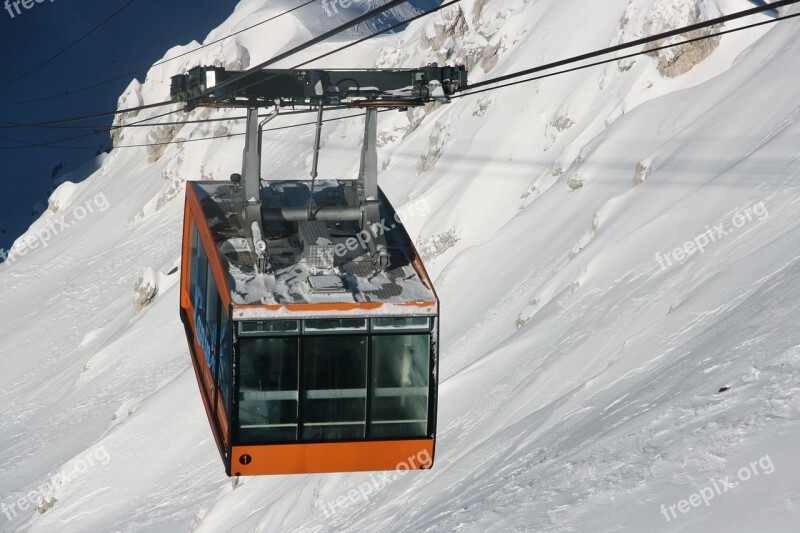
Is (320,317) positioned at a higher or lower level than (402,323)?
higher


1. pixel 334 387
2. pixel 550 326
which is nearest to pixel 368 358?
pixel 334 387

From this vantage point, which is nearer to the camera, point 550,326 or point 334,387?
point 334,387

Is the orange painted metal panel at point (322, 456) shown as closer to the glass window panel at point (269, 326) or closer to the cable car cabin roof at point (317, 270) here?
the glass window panel at point (269, 326)

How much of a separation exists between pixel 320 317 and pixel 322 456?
5.32 ft

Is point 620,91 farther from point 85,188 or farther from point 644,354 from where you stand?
point 85,188

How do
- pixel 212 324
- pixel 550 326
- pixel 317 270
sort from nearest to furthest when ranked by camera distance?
pixel 317 270 → pixel 212 324 → pixel 550 326

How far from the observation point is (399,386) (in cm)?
1420

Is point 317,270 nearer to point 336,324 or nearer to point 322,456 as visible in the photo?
point 336,324

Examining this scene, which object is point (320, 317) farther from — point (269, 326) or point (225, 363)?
point (225, 363)

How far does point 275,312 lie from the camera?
1370cm

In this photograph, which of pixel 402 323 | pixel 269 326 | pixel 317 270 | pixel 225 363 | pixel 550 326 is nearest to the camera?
pixel 269 326

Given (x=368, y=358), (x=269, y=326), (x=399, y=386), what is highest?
(x=269, y=326)

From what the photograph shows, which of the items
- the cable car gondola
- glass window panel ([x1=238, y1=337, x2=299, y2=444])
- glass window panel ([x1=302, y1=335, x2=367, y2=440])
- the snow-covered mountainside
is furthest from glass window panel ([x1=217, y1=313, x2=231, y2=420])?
the snow-covered mountainside

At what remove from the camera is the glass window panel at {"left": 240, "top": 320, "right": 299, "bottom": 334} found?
13695 millimetres
